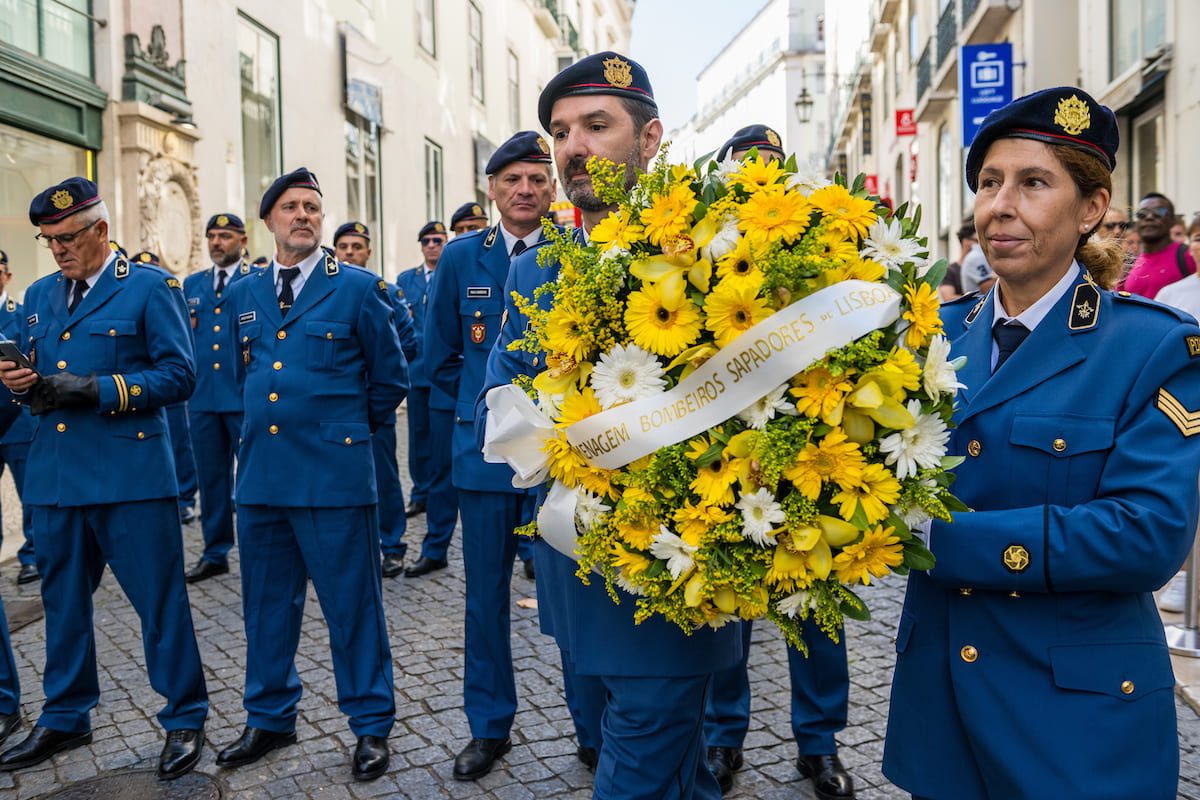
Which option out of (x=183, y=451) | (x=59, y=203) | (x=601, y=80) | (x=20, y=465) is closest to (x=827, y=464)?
(x=601, y=80)

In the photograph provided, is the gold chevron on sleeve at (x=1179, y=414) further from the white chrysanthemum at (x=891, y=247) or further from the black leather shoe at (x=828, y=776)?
the black leather shoe at (x=828, y=776)

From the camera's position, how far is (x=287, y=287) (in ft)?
14.3

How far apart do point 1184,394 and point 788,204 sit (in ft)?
2.74

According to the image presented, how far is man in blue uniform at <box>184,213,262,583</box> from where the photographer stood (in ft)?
23.3

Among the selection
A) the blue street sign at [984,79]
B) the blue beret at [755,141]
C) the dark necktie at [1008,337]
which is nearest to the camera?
the dark necktie at [1008,337]

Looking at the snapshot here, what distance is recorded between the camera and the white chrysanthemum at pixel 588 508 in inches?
76.6

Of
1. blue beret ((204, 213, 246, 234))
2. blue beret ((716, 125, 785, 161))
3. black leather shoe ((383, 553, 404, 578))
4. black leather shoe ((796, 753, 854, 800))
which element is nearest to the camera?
black leather shoe ((796, 753, 854, 800))

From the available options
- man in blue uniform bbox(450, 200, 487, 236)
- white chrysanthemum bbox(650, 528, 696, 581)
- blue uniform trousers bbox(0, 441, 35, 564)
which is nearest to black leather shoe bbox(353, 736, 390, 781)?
white chrysanthemum bbox(650, 528, 696, 581)

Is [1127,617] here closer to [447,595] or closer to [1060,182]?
[1060,182]

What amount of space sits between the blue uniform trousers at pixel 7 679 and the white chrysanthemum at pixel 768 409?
3877 millimetres

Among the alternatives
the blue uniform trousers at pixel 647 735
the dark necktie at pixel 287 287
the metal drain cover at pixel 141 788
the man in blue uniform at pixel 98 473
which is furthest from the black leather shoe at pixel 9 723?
the blue uniform trousers at pixel 647 735

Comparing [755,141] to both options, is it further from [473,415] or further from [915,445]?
[915,445]

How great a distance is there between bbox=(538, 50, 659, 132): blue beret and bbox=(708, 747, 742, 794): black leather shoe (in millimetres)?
2306

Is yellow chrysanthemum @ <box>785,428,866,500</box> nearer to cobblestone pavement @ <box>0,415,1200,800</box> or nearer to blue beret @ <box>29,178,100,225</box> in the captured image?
cobblestone pavement @ <box>0,415,1200,800</box>
